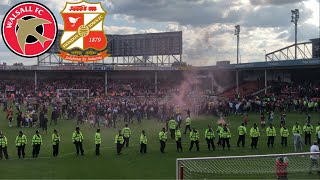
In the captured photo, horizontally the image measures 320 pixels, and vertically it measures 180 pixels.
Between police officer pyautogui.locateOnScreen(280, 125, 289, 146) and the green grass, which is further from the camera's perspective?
police officer pyautogui.locateOnScreen(280, 125, 289, 146)

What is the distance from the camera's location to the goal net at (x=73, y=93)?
44.5 metres

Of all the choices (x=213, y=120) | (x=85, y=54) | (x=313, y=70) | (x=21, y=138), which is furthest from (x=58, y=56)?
(x=21, y=138)

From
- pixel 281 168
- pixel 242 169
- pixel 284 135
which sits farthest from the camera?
pixel 284 135

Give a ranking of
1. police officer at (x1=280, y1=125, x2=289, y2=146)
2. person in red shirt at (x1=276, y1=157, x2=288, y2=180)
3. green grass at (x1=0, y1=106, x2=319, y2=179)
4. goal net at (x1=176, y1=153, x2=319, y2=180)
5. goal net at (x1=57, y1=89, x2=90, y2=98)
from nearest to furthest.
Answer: person in red shirt at (x1=276, y1=157, x2=288, y2=180)
goal net at (x1=176, y1=153, x2=319, y2=180)
green grass at (x1=0, y1=106, x2=319, y2=179)
police officer at (x1=280, y1=125, x2=289, y2=146)
goal net at (x1=57, y1=89, x2=90, y2=98)

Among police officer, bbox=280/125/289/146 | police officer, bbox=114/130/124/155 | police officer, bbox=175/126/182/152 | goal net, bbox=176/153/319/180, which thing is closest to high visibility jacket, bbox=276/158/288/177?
goal net, bbox=176/153/319/180

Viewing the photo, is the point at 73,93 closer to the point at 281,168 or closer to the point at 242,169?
the point at 242,169

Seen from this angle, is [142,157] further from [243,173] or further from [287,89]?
[287,89]

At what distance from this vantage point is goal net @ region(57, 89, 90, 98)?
44.5 meters

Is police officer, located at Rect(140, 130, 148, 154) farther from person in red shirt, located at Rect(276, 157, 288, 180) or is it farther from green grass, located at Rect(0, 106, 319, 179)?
person in red shirt, located at Rect(276, 157, 288, 180)

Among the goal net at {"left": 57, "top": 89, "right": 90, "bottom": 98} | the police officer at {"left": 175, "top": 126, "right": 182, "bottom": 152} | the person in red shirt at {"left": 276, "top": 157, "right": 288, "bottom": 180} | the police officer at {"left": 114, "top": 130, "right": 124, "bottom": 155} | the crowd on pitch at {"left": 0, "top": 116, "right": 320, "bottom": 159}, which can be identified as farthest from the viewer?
the goal net at {"left": 57, "top": 89, "right": 90, "bottom": 98}

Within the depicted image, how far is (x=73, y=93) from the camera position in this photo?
4550 centimetres

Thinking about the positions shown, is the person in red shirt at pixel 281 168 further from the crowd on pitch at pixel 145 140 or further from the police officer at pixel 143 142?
the police officer at pixel 143 142

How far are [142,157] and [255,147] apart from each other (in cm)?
647

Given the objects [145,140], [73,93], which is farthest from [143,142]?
[73,93]
